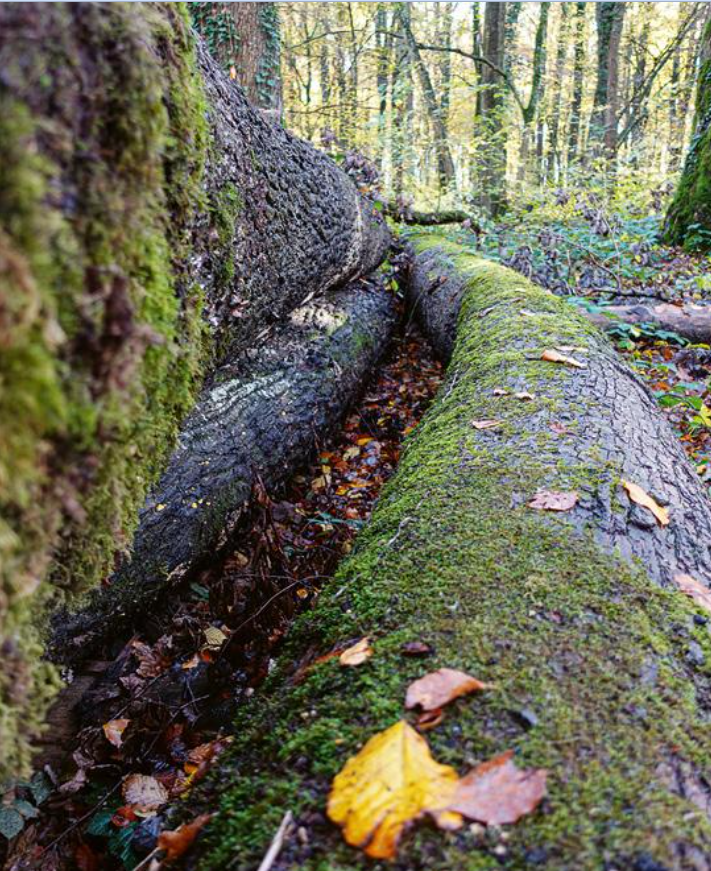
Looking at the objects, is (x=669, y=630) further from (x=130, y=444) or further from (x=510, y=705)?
(x=130, y=444)

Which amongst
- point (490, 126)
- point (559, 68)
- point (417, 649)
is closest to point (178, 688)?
point (417, 649)

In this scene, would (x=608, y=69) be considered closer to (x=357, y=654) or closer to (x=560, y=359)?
(x=560, y=359)

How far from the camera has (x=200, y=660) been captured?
8.50 ft

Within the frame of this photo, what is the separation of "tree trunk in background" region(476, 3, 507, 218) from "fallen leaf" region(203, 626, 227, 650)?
1235 cm

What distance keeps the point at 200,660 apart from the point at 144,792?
585mm

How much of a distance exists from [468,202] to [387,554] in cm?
1317

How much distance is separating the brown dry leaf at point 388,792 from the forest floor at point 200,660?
0.37m

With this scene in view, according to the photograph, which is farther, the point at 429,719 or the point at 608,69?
the point at 608,69

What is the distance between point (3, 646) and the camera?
3.07ft

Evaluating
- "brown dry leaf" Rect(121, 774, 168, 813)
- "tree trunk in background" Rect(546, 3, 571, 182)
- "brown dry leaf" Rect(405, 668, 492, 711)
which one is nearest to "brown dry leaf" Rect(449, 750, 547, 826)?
"brown dry leaf" Rect(405, 668, 492, 711)

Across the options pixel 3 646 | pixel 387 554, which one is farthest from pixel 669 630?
pixel 3 646

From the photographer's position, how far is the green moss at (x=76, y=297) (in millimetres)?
696

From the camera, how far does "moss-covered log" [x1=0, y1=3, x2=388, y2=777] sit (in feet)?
2.30

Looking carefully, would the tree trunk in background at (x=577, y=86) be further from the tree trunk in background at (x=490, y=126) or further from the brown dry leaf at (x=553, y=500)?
the brown dry leaf at (x=553, y=500)
